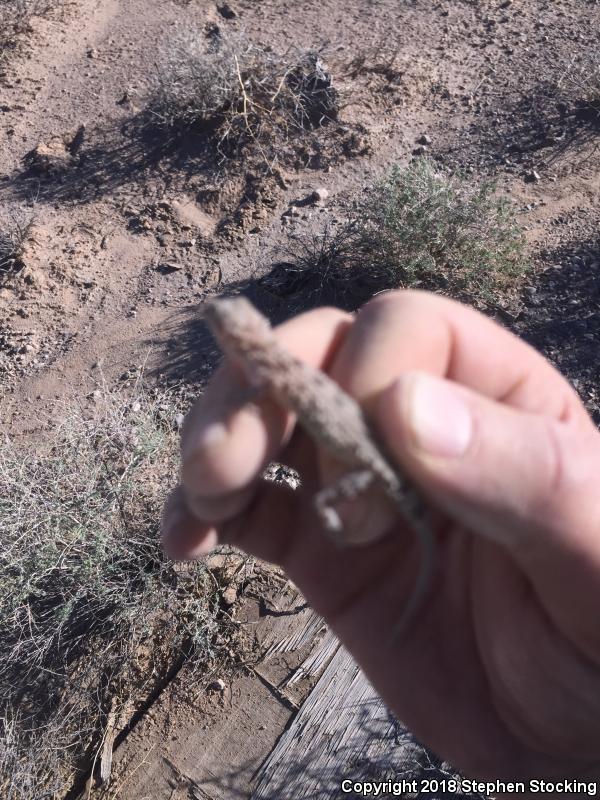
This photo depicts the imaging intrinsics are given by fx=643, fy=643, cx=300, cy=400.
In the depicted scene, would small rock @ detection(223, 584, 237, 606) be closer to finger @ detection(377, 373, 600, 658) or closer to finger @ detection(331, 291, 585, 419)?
finger @ detection(331, 291, 585, 419)

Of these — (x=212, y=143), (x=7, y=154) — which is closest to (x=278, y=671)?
(x=212, y=143)

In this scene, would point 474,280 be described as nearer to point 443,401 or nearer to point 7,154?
point 443,401

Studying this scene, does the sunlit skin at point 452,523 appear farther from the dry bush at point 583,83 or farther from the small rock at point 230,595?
the dry bush at point 583,83

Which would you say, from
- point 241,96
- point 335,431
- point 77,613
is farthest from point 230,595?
point 241,96

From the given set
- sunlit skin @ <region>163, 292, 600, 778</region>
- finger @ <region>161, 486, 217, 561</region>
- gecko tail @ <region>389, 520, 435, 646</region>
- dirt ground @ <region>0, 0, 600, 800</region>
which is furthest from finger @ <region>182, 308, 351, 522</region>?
dirt ground @ <region>0, 0, 600, 800</region>

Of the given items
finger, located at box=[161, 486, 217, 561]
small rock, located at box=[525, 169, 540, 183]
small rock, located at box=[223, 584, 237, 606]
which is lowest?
small rock, located at box=[223, 584, 237, 606]

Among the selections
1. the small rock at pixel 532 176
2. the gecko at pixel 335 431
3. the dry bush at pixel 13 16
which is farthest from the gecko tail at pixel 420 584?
the dry bush at pixel 13 16
